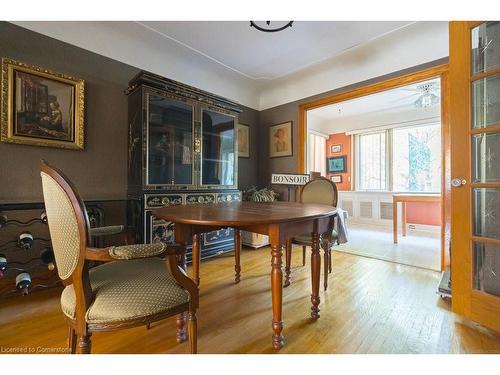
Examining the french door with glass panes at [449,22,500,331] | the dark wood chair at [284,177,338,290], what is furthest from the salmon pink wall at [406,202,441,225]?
the french door with glass panes at [449,22,500,331]

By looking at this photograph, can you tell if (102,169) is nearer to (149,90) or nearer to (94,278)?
(149,90)

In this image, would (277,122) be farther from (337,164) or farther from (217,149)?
(337,164)

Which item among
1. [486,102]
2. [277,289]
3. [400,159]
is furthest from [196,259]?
[400,159]

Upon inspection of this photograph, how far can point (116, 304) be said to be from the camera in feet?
2.82

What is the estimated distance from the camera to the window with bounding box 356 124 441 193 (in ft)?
15.1

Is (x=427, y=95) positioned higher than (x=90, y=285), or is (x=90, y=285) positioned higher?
(x=427, y=95)

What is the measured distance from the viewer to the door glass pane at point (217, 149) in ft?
9.32

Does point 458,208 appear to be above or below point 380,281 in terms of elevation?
above

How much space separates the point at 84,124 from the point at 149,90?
28.3 inches

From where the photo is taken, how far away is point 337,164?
19.1 ft

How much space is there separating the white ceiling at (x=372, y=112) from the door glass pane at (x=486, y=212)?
2738 mm

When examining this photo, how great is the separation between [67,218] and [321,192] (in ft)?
6.67
